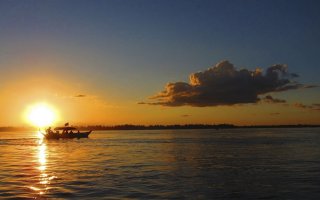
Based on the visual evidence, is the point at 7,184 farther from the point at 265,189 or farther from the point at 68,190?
the point at 265,189

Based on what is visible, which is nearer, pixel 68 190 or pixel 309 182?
pixel 68 190

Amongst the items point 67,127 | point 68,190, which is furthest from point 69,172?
point 67,127

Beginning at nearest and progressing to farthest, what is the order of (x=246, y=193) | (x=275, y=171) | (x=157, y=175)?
(x=246, y=193) < (x=157, y=175) < (x=275, y=171)

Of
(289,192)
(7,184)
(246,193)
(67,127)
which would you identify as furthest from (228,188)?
(67,127)

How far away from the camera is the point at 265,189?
33.7 meters

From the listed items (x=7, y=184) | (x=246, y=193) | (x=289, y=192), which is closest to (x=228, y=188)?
(x=246, y=193)

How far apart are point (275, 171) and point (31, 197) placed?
2595 centimetres

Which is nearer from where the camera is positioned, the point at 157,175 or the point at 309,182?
the point at 309,182

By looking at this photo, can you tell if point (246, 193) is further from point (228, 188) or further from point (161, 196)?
point (161, 196)

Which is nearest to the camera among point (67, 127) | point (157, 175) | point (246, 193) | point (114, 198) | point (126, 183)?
point (114, 198)

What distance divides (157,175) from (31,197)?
15043 millimetres

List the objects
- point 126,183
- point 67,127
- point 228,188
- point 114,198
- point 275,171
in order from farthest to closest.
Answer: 1. point 67,127
2. point 275,171
3. point 126,183
4. point 228,188
5. point 114,198

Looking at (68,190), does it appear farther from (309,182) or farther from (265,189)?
(309,182)

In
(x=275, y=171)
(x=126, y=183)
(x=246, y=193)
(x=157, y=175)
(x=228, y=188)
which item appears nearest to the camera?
(x=246, y=193)
